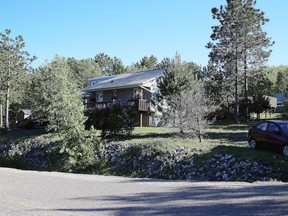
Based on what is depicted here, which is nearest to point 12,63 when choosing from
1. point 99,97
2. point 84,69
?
point 99,97

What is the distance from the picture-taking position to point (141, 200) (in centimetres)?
799

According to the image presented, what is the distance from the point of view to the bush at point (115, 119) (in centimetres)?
2286

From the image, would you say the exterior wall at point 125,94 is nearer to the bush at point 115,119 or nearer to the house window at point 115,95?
the house window at point 115,95

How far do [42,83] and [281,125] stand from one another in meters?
21.0

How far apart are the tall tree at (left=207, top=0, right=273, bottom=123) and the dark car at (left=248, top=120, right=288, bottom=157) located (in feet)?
62.5

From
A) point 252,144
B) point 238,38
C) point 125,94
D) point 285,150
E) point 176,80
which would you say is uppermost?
point 238,38

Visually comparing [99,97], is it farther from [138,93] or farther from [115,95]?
[138,93]

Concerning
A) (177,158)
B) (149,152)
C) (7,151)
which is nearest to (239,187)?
(177,158)

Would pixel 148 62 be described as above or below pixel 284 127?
above

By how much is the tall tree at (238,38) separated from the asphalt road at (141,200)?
89.3 feet

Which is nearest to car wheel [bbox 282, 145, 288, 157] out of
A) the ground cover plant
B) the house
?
the ground cover plant

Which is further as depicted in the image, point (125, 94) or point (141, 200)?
point (125, 94)

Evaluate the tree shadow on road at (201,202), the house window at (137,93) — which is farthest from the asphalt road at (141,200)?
the house window at (137,93)

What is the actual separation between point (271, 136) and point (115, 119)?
11243 millimetres
